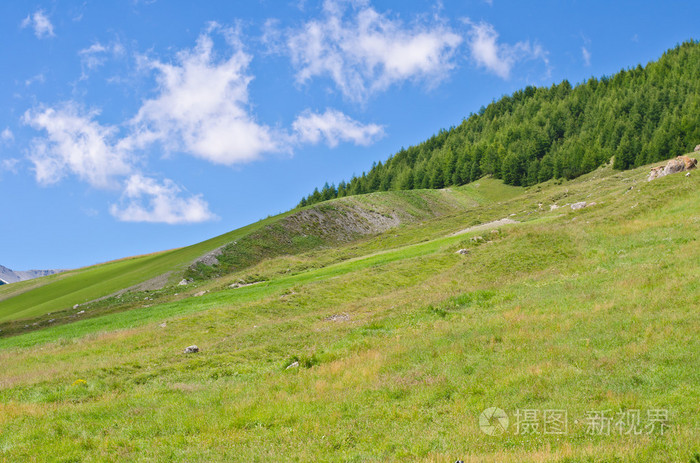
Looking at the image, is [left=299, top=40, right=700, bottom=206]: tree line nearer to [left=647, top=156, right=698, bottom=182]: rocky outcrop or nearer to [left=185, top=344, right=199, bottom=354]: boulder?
[left=647, top=156, right=698, bottom=182]: rocky outcrop

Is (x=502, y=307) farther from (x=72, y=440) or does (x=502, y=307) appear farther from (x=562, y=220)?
(x=562, y=220)

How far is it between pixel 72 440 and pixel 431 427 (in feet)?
32.8

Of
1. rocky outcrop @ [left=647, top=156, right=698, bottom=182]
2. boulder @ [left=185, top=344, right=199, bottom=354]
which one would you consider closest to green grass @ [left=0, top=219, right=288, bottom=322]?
boulder @ [left=185, top=344, right=199, bottom=354]

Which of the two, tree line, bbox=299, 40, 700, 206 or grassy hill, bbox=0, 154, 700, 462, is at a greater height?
tree line, bbox=299, 40, 700, 206

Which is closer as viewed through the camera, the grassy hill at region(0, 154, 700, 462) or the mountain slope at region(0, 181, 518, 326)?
the grassy hill at region(0, 154, 700, 462)
